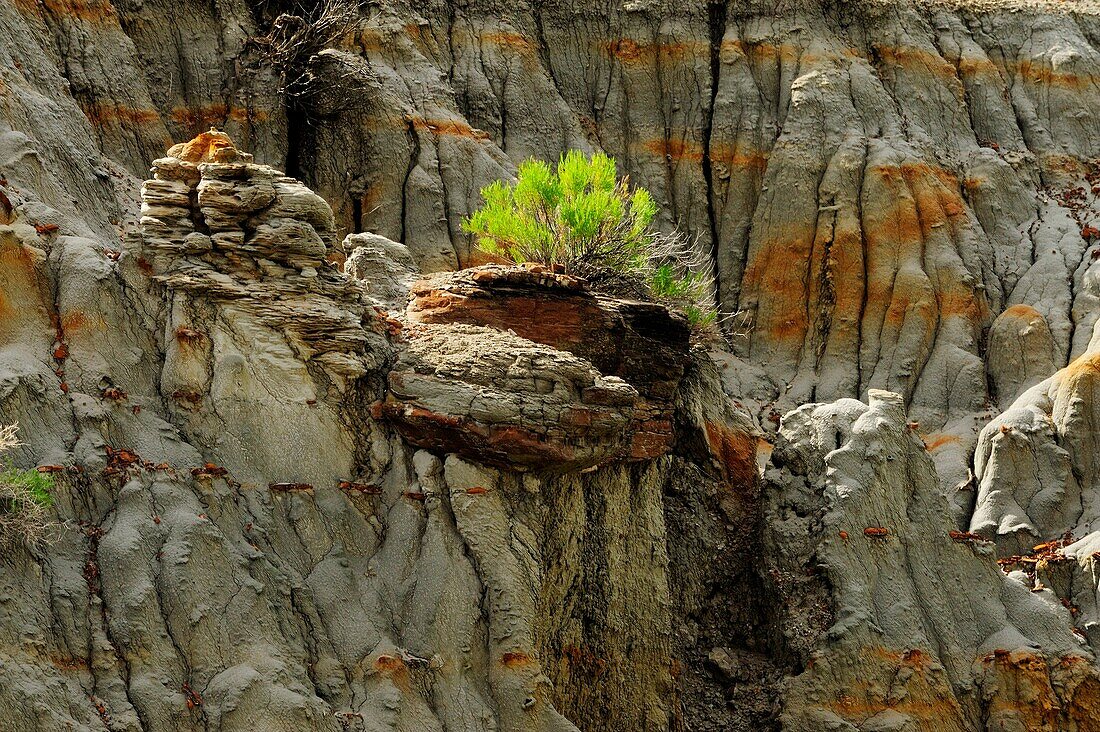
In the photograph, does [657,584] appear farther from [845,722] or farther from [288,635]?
[288,635]

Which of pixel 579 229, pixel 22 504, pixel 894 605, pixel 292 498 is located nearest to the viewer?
pixel 22 504

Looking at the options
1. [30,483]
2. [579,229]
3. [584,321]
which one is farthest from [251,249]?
[579,229]

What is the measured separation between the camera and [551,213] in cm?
2216

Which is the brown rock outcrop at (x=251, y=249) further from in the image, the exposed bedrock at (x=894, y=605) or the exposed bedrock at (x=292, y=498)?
the exposed bedrock at (x=894, y=605)

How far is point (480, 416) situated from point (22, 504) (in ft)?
19.0

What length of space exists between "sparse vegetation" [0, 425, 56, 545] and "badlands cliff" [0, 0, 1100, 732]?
0.25 meters

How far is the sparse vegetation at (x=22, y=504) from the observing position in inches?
555

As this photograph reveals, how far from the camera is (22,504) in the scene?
14.3m

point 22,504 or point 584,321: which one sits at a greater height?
point 584,321

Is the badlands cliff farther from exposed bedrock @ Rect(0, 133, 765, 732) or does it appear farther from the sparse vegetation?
the sparse vegetation

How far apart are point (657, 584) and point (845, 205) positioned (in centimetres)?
1577

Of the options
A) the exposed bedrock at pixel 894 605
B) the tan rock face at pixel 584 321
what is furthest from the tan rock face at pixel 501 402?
the exposed bedrock at pixel 894 605

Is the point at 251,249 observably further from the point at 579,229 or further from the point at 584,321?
the point at 579,229

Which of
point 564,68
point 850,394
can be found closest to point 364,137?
point 564,68
